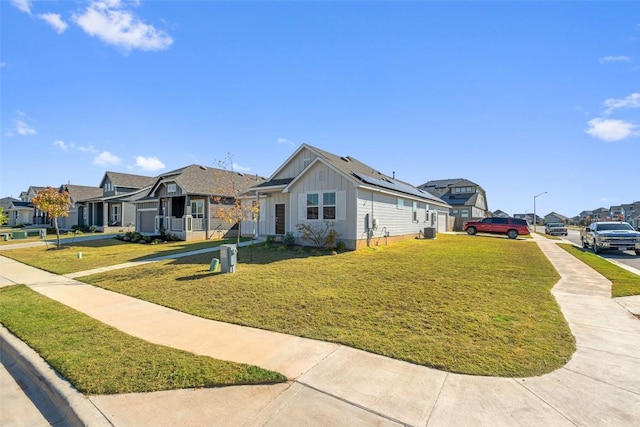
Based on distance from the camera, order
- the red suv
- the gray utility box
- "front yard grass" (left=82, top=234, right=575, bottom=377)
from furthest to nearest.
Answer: the red suv
the gray utility box
"front yard grass" (left=82, top=234, right=575, bottom=377)

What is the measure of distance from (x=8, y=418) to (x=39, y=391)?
53 cm

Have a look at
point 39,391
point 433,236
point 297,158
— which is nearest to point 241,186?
point 297,158

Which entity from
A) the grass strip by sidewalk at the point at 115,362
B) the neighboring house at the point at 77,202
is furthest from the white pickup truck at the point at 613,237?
the neighboring house at the point at 77,202

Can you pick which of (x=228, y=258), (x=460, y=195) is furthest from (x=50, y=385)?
(x=460, y=195)

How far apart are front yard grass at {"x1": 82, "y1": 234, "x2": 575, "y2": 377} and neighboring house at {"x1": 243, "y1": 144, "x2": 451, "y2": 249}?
3257mm

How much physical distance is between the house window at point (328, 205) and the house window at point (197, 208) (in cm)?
1213

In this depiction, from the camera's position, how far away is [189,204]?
22375 millimetres

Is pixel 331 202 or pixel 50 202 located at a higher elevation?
pixel 50 202

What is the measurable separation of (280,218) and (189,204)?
27.8 feet

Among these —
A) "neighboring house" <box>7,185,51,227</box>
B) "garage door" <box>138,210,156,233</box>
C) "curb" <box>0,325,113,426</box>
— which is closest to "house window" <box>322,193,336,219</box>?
"curb" <box>0,325,113,426</box>

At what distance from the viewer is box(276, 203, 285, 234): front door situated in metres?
17.9

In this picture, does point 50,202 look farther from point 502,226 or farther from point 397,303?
point 502,226

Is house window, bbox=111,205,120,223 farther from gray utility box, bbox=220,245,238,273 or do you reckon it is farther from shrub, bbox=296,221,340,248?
gray utility box, bbox=220,245,238,273

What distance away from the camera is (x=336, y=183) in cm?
1493
